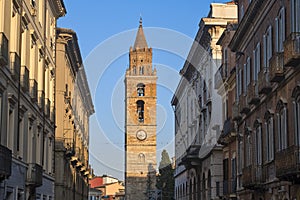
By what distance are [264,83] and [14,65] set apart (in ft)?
29.9

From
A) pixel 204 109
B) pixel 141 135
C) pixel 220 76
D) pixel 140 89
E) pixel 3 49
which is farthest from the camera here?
pixel 140 89

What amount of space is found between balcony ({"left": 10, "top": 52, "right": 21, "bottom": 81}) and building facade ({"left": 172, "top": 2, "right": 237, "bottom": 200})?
19.3 m

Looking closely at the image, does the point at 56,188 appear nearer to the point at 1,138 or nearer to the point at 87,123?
the point at 1,138

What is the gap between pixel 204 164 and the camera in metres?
44.9

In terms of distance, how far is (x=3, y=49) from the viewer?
2030 centimetres

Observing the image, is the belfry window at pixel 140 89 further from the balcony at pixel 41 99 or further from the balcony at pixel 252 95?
the balcony at pixel 252 95

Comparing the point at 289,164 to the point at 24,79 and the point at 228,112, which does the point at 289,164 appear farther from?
the point at 228,112

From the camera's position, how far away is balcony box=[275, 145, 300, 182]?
61.2 feet

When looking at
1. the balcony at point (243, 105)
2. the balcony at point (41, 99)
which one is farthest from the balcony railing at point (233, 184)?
the balcony at point (41, 99)

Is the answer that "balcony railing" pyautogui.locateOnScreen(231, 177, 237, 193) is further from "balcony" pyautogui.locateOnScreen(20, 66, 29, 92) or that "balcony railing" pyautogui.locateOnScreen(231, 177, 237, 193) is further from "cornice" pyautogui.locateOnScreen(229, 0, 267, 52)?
"balcony" pyautogui.locateOnScreen(20, 66, 29, 92)

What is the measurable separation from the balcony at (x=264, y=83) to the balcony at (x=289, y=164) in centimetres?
386

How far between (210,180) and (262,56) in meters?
17.7

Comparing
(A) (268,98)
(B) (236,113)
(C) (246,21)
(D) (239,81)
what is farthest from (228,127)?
(A) (268,98)

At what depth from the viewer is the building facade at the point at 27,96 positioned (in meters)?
21.2
